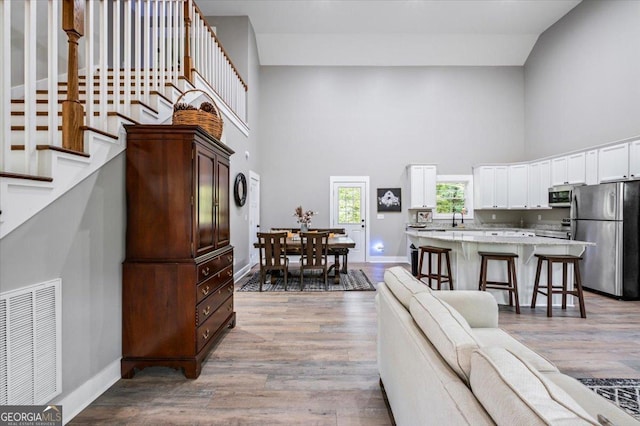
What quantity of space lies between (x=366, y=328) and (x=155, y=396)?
6.55 feet

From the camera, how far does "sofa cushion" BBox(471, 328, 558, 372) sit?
60.8 inches

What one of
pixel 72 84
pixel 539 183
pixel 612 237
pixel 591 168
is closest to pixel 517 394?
pixel 72 84

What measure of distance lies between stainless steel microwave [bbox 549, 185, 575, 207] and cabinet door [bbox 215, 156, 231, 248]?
18.9 feet

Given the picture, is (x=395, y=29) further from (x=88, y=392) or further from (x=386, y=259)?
(x=88, y=392)

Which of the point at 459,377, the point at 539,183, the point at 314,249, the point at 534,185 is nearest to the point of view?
the point at 459,377

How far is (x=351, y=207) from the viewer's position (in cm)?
768

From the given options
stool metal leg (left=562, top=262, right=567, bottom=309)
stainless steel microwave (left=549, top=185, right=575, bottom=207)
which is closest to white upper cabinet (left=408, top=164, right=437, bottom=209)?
stainless steel microwave (left=549, top=185, right=575, bottom=207)

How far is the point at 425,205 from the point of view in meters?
7.32

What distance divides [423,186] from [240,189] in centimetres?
A: 430

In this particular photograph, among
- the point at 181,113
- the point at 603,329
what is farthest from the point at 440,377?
the point at 603,329

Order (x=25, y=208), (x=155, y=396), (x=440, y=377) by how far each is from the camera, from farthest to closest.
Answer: (x=155, y=396) → (x=25, y=208) → (x=440, y=377)

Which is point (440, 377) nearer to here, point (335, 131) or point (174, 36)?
point (174, 36)

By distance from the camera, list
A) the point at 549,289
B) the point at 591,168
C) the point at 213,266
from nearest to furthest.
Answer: the point at 213,266 < the point at 549,289 < the point at 591,168

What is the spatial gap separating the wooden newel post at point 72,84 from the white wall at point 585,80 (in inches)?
279
